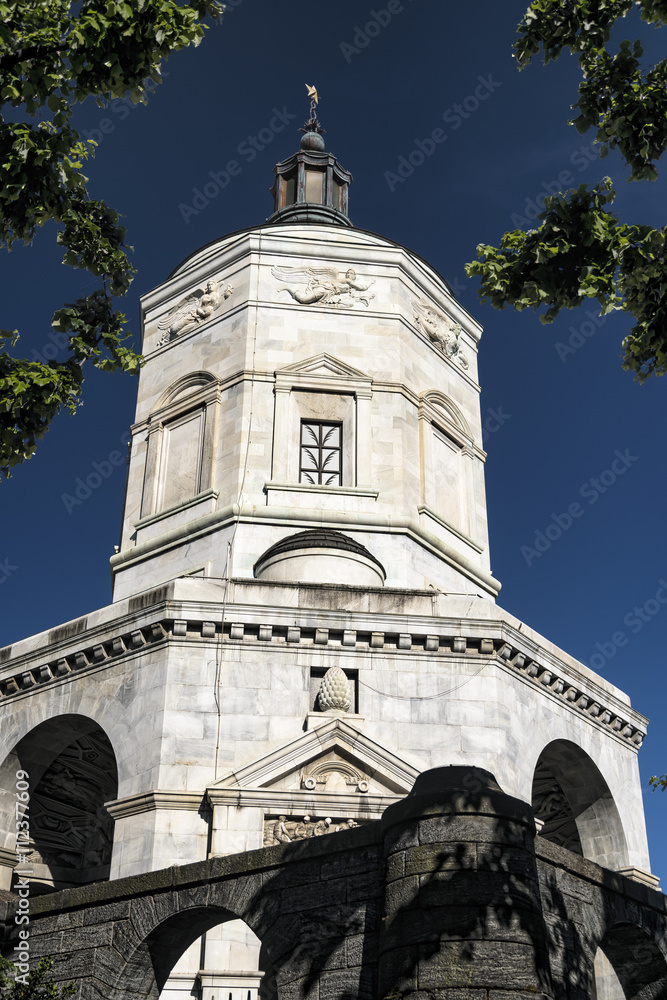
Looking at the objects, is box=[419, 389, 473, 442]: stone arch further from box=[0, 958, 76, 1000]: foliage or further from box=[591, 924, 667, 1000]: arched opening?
box=[0, 958, 76, 1000]: foliage

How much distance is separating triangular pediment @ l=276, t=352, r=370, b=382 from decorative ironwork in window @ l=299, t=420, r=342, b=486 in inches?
51.2

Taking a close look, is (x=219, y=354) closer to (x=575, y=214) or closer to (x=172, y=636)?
(x=172, y=636)

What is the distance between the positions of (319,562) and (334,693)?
145 inches

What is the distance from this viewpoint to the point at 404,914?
35.3 ft

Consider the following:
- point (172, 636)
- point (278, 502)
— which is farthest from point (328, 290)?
point (172, 636)

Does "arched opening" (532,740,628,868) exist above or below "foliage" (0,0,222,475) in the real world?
below

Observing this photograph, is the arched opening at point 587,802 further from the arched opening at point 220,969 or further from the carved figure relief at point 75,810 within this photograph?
the carved figure relief at point 75,810

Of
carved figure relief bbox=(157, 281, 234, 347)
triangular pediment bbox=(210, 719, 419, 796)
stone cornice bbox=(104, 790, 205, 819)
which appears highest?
carved figure relief bbox=(157, 281, 234, 347)

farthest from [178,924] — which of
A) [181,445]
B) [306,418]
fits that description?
[181,445]

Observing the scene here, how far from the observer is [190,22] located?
1305 centimetres

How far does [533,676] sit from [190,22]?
13.9m

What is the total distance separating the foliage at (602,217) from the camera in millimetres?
12656

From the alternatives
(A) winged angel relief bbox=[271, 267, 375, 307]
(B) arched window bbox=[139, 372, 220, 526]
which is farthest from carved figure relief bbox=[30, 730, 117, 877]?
(A) winged angel relief bbox=[271, 267, 375, 307]

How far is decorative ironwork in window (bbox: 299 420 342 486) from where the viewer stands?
86.6 feet
